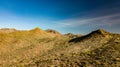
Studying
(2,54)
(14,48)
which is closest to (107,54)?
(2,54)

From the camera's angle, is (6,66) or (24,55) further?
(24,55)

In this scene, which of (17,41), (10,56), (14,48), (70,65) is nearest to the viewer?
(70,65)

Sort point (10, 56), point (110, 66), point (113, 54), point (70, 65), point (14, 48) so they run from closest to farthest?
point (110, 66) → point (70, 65) → point (113, 54) → point (10, 56) → point (14, 48)

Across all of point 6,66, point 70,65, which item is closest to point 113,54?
point 70,65

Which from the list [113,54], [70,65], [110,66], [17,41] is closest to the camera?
[110,66]

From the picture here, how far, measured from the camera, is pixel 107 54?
33250mm

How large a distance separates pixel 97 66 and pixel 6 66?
16.9m

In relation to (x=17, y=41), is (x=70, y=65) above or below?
below

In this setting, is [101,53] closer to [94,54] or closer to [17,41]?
[94,54]

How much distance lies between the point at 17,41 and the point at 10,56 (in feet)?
58.2

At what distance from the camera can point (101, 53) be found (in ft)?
112

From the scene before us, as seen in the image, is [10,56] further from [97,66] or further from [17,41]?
[97,66]

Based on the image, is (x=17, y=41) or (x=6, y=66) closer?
A: (x=6, y=66)

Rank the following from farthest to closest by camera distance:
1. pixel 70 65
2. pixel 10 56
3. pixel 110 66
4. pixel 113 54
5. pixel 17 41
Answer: pixel 17 41 → pixel 10 56 → pixel 113 54 → pixel 70 65 → pixel 110 66
